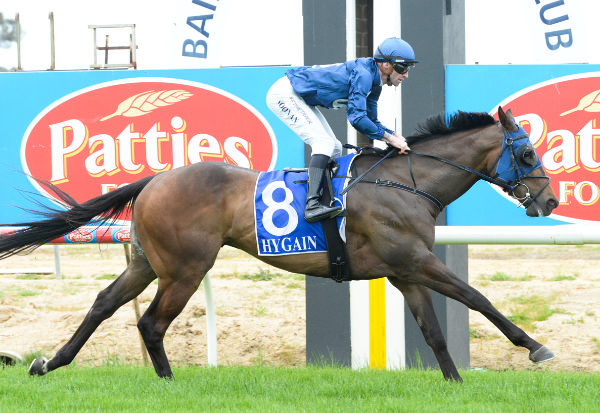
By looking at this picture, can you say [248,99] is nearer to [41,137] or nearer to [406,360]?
[41,137]

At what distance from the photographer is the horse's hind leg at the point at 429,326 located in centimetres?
454

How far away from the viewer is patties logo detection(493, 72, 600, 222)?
604 centimetres

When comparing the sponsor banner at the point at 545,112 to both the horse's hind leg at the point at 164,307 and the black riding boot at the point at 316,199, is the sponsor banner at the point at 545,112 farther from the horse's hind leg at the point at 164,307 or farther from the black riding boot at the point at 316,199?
the horse's hind leg at the point at 164,307

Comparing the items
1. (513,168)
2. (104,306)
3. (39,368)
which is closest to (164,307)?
(104,306)

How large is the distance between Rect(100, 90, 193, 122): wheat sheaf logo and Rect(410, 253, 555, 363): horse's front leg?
2.75 metres

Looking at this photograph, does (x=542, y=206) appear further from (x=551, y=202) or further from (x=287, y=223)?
(x=287, y=223)

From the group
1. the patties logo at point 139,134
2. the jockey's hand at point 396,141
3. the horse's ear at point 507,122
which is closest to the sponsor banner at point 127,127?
the patties logo at point 139,134

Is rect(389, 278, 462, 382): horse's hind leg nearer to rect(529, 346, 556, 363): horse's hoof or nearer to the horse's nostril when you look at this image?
rect(529, 346, 556, 363): horse's hoof

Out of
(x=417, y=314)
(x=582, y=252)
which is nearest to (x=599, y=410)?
(x=417, y=314)

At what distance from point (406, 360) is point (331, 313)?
0.70 m

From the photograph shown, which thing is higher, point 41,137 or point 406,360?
point 41,137

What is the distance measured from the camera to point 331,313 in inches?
239

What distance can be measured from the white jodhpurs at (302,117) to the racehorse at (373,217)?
242 mm

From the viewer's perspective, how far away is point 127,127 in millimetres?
6277
